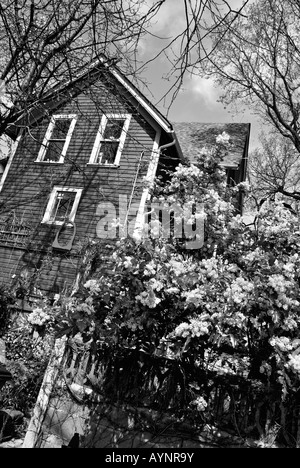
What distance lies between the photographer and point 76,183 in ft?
39.1

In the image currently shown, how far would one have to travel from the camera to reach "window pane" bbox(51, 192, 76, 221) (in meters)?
11.7

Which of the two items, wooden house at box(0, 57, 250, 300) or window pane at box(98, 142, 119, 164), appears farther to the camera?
window pane at box(98, 142, 119, 164)

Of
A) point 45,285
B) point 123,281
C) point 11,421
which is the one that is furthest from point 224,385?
point 45,285

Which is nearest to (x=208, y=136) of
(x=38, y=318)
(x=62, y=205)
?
A: (x=62, y=205)

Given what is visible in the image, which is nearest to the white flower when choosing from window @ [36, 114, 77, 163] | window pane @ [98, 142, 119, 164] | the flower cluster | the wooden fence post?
the flower cluster

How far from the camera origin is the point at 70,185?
11.9m

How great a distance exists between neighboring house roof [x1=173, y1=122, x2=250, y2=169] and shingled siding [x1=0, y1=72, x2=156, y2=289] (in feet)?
8.83

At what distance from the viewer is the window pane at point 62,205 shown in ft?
38.3

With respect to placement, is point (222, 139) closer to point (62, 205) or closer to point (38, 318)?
point (38, 318)

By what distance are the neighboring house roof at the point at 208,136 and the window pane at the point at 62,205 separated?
15.1ft

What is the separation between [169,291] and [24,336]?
391cm

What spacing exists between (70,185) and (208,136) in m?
6.67

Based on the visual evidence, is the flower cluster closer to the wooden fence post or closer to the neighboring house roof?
the wooden fence post

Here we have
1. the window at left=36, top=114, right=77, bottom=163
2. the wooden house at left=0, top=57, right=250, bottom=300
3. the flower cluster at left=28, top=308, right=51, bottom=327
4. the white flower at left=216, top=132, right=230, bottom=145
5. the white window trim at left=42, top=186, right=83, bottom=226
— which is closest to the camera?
the flower cluster at left=28, top=308, right=51, bottom=327
